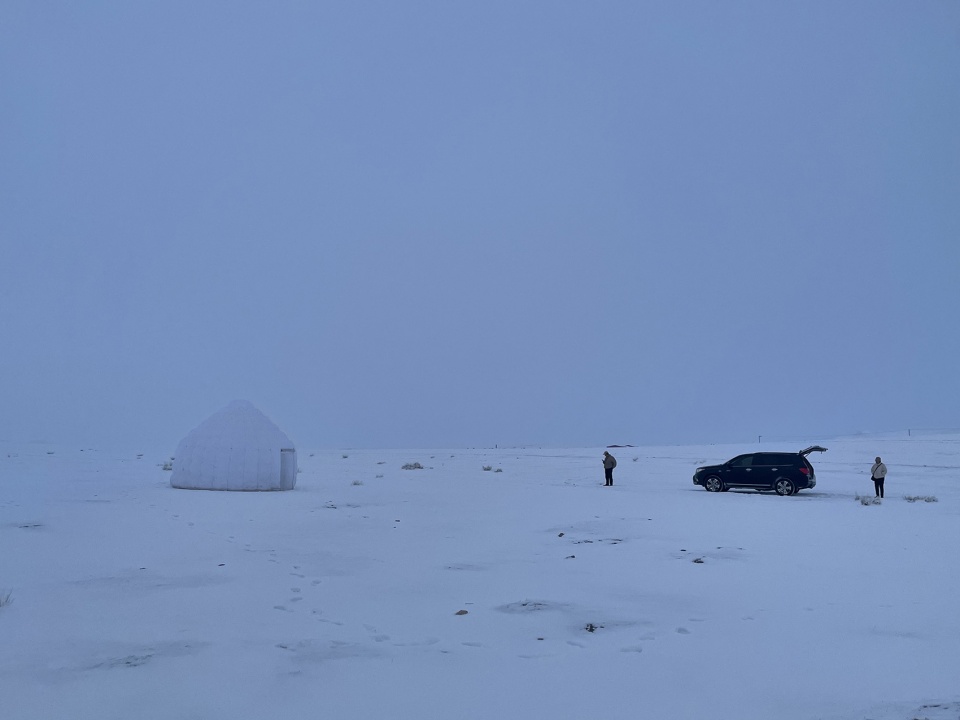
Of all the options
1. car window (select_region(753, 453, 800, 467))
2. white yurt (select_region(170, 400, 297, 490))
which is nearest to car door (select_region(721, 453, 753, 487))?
car window (select_region(753, 453, 800, 467))

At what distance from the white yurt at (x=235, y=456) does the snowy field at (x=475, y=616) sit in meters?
7.90

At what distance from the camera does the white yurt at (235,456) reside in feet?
91.3

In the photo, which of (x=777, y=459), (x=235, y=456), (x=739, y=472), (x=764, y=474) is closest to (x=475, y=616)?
(x=235, y=456)

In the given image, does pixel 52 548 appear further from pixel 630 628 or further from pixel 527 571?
pixel 630 628

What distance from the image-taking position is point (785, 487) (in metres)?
27.8

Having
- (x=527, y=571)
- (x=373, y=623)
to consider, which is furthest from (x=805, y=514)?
(x=373, y=623)

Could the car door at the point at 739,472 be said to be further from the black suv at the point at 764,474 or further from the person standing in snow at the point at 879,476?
the person standing in snow at the point at 879,476

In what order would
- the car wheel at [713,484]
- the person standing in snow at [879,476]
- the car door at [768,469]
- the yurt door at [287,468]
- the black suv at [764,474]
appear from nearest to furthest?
the person standing in snow at [879,476], the black suv at [764,474], the car door at [768,469], the yurt door at [287,468], the car wheel at [713,484]

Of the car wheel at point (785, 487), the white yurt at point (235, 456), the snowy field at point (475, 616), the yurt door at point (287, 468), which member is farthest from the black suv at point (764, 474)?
the white yurt at point (235, 456)

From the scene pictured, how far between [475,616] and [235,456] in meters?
20.9

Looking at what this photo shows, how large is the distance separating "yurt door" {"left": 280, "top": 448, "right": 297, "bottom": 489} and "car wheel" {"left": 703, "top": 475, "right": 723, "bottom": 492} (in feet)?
53.1

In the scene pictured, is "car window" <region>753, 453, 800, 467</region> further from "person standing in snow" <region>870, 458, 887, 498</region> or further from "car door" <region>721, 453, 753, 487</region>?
"person standing in snow" <region>870, 458, 887, 498</region>

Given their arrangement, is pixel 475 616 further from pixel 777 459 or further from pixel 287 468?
pixel 777 459

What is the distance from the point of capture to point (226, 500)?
77.7 feet
